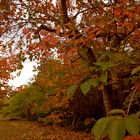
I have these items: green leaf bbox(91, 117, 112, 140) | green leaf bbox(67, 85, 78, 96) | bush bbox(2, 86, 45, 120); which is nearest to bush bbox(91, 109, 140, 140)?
green leaf bbox(91, 117, 112, 140)

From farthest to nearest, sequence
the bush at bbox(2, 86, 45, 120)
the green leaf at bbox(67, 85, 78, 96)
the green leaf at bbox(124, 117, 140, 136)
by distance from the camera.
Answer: the bush at bbox(2, 86, 45, 120)
the green leaf at bbox(67, 85, 78, 96)
the green leaf at bbox(124, 117, 140, 136)

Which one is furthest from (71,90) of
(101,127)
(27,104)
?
(27,104)

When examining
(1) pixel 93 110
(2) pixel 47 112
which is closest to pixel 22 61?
(1) pixel 93 110

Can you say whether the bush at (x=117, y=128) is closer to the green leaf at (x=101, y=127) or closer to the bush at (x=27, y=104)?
the green leaf at (x=101, y=127)

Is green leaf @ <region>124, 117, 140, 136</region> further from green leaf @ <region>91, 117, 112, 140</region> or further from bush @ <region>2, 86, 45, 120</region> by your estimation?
bush @ <region>2, 86, 45, 120</region>

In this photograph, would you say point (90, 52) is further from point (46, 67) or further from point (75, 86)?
point (75, 86)

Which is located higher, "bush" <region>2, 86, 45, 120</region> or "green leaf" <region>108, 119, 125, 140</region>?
"bush" <region>2, 86, 45, 120</region>

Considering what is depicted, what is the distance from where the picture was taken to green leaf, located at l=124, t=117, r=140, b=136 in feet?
6.10

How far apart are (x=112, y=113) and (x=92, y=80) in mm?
854

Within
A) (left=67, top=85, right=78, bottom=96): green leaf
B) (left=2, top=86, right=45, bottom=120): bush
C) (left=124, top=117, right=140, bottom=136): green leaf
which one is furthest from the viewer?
(left=2, top=86, right=45, bottom=120): bush

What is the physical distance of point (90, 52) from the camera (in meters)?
9.52

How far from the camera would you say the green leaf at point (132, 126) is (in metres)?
1.86

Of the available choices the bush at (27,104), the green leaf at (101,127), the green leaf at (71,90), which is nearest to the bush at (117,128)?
the green leaf at (101,127)

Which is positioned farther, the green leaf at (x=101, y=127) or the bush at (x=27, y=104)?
the bush at (x=27, y=104)
